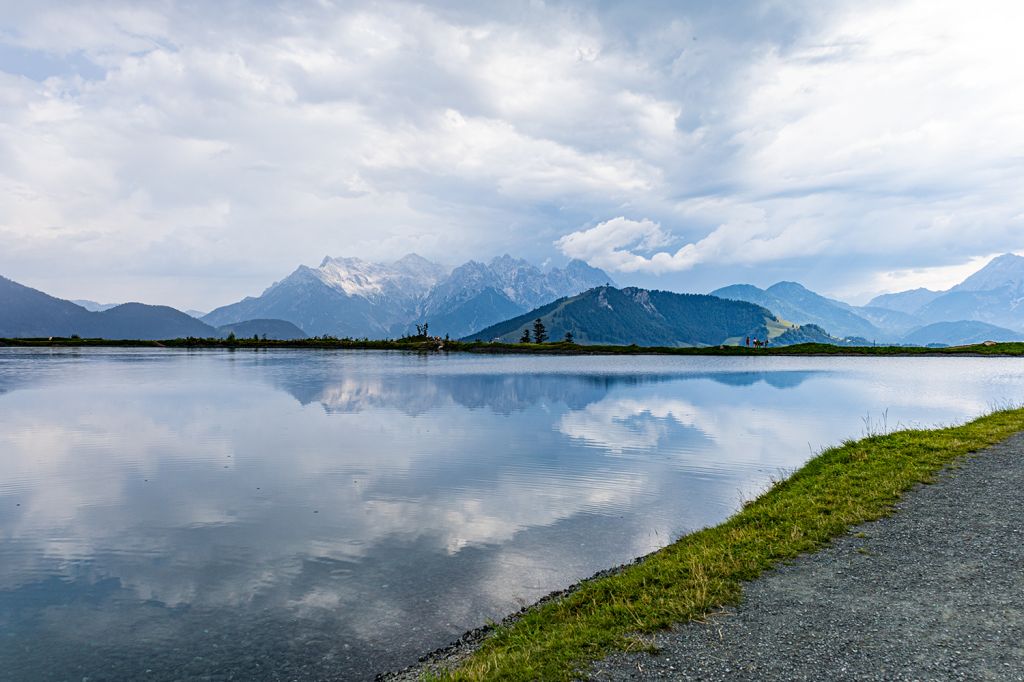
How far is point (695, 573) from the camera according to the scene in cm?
1493

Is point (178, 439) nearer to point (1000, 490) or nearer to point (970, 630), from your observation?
point (970, 630)

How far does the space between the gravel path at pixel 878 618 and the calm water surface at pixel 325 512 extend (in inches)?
253

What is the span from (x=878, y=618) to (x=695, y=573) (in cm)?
417

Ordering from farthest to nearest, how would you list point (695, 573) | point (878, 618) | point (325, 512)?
point (325, 512) → point (695, 573) → point (878, 618)

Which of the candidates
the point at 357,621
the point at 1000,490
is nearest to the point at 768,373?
the point at 1000,490

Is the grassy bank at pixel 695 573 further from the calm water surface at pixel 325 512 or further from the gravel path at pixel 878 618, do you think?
the calm water surface at pixel 325 512

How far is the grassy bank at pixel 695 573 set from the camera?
11.7 metres

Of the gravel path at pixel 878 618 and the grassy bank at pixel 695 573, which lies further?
the grassy bank at pixel 695 573

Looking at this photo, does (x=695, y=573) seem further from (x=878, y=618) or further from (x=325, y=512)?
(x=325, y=512)

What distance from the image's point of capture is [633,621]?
42.3ft

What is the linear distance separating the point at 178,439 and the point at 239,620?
30280 mm

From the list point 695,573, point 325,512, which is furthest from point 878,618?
point 325,512

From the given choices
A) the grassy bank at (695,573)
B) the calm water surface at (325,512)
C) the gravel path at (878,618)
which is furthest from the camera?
the calm water surface at (325,512)

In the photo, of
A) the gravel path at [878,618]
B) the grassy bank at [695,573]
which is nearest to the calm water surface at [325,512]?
the grassy bank at [695,573]
